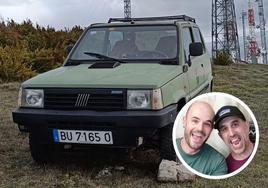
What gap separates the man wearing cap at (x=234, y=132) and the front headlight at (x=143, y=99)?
2.06 m

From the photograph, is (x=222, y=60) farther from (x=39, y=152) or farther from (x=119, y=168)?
(x=39, y=152)

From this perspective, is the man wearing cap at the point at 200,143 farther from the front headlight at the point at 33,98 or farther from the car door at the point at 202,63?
the car door at the point at 202,63

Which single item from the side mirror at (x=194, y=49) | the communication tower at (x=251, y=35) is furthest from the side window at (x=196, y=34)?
the communication tower at (x=251, y=35)

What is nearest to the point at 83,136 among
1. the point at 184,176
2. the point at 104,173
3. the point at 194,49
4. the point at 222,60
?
the point at 104,173

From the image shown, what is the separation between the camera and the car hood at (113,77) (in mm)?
4297

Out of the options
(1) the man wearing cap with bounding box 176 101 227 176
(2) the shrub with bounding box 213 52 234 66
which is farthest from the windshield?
(2) the shrub with bounding box 213 52 234 66

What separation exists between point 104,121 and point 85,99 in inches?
12.0

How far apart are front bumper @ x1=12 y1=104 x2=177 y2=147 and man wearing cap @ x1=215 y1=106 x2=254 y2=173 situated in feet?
6.50

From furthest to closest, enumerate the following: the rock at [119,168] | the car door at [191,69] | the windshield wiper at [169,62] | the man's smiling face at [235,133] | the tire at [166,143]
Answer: the car door at [191,69] → the windshield wiper at [169,62] → the rock at [119,168] → the tire at [166,143] → the man's smiling face at [235,133]

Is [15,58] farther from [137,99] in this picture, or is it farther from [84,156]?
[137,99]

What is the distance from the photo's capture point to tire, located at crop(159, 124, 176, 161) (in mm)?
4441

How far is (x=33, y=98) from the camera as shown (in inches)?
179

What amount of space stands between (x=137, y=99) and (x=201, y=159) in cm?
207

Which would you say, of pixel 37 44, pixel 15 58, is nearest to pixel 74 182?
pixel 15 58
